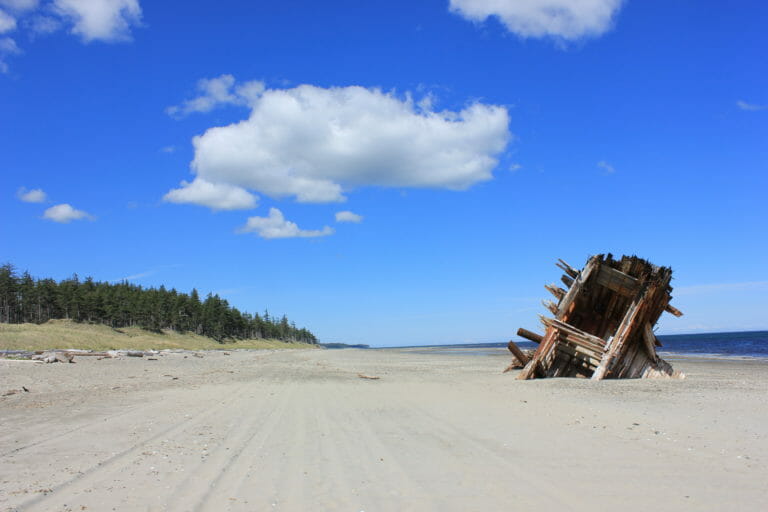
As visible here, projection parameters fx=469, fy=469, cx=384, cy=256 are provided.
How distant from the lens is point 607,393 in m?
12.5

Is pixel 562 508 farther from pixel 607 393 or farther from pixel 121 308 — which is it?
pixel 121 308

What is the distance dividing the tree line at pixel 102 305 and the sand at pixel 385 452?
7546cm

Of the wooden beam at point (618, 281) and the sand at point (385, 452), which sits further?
the wooden beam at point (618, 281)

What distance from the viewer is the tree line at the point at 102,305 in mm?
74250

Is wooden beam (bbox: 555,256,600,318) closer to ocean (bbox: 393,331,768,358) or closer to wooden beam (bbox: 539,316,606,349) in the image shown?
wooden beam (bbox: 539,316,606,349)

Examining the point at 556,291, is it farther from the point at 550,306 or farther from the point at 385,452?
the point at 385,452

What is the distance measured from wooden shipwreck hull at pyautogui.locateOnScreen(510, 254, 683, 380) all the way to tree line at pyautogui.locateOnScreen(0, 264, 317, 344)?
2997 inches

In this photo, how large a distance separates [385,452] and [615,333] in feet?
47.4

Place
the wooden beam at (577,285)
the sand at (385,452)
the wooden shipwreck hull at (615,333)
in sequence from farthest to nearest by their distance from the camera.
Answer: the wooden beam at (577,285) → the wooden shipwreck hull at (615,333) → the sand at (385,452)

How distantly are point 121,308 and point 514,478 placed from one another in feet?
279

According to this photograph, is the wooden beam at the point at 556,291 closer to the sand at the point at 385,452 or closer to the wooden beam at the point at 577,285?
the wooden beam at the point at 577,285

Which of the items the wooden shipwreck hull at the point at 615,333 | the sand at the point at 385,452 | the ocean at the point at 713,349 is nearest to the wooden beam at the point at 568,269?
the wooden shipwreck hull at the point at 615,333

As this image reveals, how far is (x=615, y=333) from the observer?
17672 millimetres

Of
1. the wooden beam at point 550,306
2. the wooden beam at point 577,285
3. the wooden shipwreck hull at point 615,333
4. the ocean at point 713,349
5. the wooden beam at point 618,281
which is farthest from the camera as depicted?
the ocean at point 713,349
